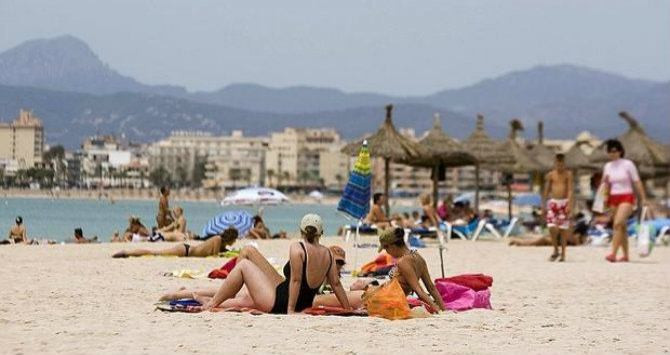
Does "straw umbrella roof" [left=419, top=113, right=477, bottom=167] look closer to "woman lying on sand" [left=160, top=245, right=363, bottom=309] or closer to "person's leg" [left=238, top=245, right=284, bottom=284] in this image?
"woman lying on sand" [left=160, top=245, right=363, bottom=309]

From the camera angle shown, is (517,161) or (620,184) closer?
(620,184)

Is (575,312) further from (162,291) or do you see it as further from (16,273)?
(16,273)

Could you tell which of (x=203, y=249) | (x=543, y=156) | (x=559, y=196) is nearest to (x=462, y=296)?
(x=203, y=249)

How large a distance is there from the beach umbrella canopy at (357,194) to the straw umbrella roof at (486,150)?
496 inches

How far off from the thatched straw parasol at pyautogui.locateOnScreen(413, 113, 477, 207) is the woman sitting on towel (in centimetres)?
1536

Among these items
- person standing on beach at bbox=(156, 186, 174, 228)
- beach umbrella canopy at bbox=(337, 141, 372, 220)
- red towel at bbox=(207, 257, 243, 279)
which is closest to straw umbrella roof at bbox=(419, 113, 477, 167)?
person standing on beach at bbox=(156, 186, 174, 228)

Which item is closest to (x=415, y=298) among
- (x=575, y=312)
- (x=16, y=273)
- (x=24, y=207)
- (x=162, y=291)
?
(x=575, y=312)

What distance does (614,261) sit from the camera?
1427 cm

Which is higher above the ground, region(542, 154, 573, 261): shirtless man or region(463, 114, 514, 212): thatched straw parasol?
region(463, 114, 514, 212): thatched straw parasol

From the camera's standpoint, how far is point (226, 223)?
16.1m

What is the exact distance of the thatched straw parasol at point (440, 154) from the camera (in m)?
23.6

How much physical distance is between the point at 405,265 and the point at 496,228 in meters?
14.6

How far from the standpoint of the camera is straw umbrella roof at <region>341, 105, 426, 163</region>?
22469 mm

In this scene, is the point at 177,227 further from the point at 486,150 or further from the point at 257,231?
the point at 486,150
